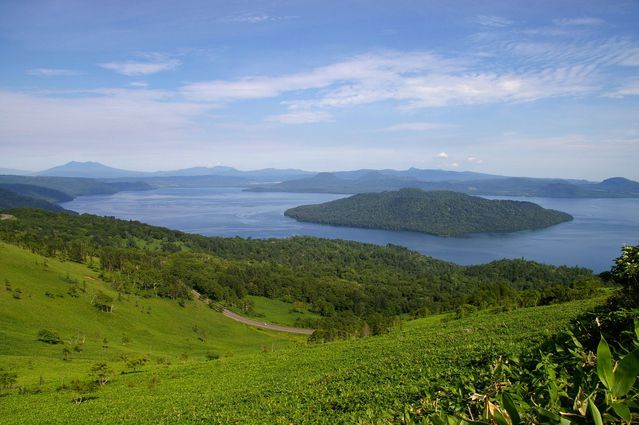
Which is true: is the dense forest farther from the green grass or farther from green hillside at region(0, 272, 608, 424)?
green hillside at region(0, 272, 608, 424)

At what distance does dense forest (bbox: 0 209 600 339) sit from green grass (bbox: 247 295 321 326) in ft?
9.02

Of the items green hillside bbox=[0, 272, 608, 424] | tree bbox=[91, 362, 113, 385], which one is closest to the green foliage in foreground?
green hillside bbox=[0, 272, 608, 424]

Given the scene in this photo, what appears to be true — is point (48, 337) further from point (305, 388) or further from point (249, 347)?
point (305, 388)

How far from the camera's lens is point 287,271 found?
125250mm

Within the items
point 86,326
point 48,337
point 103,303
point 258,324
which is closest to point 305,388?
point 48,337

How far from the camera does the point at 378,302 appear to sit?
4063 inches

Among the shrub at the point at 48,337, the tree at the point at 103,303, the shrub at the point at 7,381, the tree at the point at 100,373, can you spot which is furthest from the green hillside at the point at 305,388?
the tree at the point at 103,303

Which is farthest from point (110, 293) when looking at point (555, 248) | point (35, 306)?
point (555, 248)

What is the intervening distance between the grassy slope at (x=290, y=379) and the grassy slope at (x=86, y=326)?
0.38 metres

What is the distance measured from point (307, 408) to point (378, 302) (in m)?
93.9

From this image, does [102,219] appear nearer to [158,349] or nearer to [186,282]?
[186,282]

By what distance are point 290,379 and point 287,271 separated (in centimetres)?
10625

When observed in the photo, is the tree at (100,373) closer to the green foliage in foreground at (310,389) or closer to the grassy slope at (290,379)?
the green foliage in foreground at (310,389)

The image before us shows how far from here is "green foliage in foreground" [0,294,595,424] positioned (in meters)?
9.62
